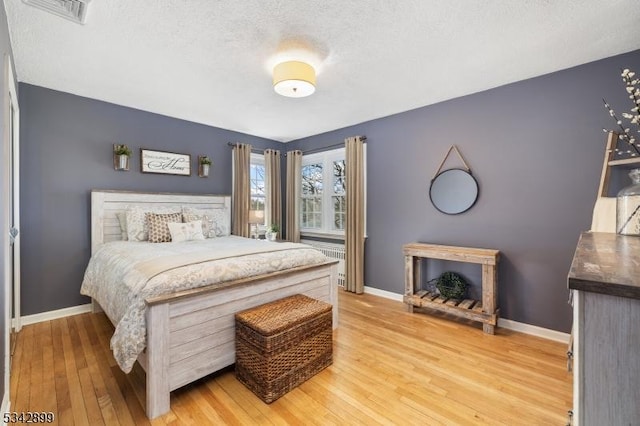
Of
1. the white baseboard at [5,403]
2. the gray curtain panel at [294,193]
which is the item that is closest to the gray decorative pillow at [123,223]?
the white baseboard at [5,403]

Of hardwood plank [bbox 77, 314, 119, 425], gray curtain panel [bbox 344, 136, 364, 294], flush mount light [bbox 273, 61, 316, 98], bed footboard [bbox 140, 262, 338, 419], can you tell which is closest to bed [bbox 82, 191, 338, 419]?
bed footboard [bbox 140, 262, 338, 419]

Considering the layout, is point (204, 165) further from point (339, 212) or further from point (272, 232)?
point (339, 212)

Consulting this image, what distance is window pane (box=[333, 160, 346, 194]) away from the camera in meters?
4.52

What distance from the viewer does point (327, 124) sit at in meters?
4.23

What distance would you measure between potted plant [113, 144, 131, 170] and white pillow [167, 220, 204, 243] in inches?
37.2

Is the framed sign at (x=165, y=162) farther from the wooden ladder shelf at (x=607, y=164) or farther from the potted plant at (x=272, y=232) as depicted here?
the wooden ladder shelf at (x=607, y=164)

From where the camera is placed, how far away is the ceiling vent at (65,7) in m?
1.75

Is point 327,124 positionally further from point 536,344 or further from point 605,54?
point 536,344

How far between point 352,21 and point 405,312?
2.94 m

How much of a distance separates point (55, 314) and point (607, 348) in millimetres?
4341

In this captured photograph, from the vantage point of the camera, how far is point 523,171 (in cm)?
282

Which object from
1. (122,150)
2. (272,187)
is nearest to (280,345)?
(122,150)

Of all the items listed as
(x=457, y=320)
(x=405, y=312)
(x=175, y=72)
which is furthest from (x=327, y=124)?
(x=457, y=320)

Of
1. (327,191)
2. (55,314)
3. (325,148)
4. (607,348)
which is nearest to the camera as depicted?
(607,348)
